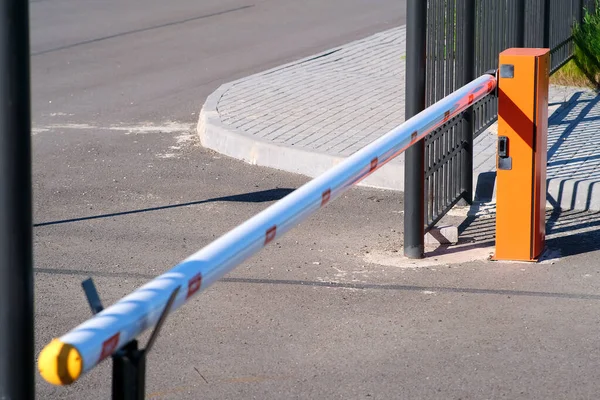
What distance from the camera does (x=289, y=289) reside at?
5.59 m

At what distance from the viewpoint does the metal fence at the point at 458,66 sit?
6.21 meters

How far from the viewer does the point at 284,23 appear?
1784cm

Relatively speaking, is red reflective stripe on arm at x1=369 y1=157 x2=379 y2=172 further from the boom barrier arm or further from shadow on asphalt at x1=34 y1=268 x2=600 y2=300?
shadow on asphalt at x1=34 y1=268 x2=600 y2=300

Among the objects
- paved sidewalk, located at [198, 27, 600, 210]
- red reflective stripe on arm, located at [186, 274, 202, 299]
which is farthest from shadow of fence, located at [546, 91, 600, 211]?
red reflective stripe on arm, located at [186, 274, 202, 299]

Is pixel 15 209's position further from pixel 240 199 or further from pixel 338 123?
pixel 338 123

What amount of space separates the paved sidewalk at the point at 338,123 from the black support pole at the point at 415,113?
1387 millimetres

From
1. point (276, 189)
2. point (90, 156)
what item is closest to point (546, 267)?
point (276, 189)

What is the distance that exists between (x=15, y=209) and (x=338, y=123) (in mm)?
6853

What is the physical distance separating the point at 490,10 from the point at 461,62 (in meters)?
1.31

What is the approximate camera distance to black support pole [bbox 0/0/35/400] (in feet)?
8.09

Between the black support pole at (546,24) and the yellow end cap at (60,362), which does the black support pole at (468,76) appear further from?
the yellow end cap at (60,362)

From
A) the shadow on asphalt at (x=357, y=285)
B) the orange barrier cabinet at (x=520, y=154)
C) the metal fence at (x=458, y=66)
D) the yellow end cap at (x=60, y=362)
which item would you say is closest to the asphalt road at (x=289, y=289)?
the shadow on asphalt at (x=357, y=285)

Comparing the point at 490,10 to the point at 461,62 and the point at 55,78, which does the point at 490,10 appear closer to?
the point at 461,62

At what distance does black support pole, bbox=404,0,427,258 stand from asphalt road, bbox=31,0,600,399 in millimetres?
182
